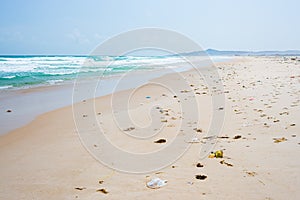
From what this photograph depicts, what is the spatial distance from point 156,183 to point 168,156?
0.82 m

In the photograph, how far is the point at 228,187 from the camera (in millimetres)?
2594

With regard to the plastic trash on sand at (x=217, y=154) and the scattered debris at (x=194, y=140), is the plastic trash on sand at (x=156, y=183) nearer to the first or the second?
the plastic trash on sand at (x=217, y=154)

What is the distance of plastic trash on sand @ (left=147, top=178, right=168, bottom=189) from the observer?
8.98ft

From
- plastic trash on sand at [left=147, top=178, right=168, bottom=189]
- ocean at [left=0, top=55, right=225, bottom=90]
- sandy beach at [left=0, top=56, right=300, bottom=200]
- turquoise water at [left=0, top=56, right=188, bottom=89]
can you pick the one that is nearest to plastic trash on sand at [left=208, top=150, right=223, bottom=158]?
sandy beach at [left=0, top=56, right=300, bottom=200]

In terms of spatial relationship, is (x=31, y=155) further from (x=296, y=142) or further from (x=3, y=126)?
(x=296, y=142)

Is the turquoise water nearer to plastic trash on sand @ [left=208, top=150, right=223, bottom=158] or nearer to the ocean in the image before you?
the ocean

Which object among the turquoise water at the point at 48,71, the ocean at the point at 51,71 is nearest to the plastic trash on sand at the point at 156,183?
the ocean at the point at 51,71

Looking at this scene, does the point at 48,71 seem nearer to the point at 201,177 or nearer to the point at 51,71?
the point at 51,71

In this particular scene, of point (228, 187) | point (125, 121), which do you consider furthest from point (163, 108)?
point (228, 187)

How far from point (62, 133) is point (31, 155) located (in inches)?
51.4

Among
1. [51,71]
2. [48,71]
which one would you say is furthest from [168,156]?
[48,71]

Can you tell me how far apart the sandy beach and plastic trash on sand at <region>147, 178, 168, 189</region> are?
1.9 inches

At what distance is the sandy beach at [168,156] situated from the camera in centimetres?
264

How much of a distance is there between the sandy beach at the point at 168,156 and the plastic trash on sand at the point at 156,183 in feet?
0.16
